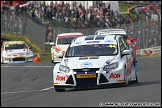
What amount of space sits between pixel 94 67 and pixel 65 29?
2567cm

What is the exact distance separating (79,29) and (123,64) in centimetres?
2581

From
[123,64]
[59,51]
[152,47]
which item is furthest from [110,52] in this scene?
[152,47]

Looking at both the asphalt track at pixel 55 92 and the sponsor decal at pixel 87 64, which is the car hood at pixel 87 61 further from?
the asphalt track at pixel 55 92

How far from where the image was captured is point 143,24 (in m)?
37.7

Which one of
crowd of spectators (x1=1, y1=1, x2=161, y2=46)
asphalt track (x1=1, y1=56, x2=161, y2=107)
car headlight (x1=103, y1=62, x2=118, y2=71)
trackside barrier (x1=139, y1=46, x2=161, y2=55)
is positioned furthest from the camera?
crowd of spectators (x1=1, y1=1, x2=161, y2=46)

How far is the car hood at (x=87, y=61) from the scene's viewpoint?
15000 millimetres

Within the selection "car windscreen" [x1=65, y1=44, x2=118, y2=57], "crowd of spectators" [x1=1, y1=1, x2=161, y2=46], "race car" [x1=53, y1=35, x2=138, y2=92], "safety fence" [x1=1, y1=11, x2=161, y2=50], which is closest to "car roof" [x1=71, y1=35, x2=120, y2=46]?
"race car" [x1=53, y1=35, x2=138, y2=92]

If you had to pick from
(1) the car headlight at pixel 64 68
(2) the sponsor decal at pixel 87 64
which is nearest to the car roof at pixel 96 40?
(1) the car headlight at pixel 64 68

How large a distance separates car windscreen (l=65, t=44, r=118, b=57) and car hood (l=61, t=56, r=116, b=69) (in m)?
0.43

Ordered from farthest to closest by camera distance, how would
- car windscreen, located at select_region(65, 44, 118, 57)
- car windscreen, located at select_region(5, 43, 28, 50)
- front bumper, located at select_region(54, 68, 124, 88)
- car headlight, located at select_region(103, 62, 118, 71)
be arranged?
car windscreen, located at select_region(5, 43, 28, 50) < car windscreen, located at select_region(65, 44, 118, 57) < car headlight, located at select_region(103, 62, 118, 71) < front bumper, located at select_region(54, 68, 124, 88)

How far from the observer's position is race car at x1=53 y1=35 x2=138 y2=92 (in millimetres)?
14914

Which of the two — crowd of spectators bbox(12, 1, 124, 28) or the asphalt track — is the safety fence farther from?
the asphalt track

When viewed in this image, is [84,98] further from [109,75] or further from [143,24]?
[143,24]

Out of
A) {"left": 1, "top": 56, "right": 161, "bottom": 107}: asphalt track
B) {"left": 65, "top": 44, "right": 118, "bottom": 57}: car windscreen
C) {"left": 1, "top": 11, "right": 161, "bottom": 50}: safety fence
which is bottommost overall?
{"left": 1, "top": 56, "right": 161, "bottom": 107}: asphalt track
